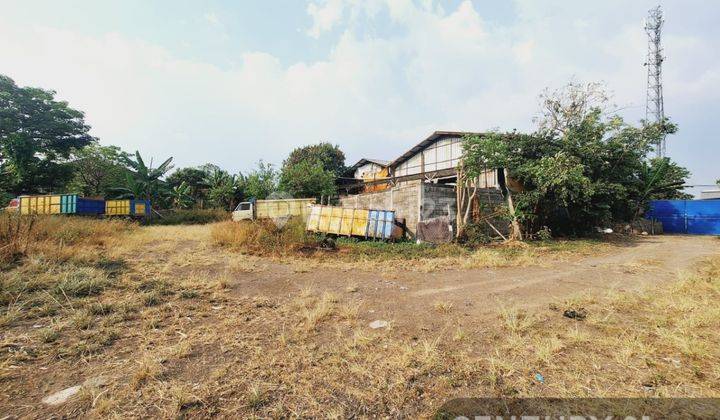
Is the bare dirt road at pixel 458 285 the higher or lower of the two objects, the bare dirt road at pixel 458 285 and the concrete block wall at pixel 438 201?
the lower

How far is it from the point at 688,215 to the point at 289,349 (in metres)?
25.0

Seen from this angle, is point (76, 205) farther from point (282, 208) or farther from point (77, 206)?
point (282, 208)

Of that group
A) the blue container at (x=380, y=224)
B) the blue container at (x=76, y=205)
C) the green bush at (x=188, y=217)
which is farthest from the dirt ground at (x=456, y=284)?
the blue container at (x=76, y=205)

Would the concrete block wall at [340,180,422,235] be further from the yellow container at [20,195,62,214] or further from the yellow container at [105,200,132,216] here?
the yellow container at [20,195,62,214]

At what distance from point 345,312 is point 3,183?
95.9 ft

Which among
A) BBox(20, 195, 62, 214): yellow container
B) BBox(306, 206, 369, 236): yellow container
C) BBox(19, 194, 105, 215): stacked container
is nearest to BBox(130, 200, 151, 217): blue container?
BBox(19, 194, 105, 215): stacked container

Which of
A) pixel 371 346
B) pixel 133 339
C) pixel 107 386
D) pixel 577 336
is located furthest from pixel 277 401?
pixel 577 336

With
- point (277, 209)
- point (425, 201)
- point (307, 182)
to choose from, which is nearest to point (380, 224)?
point (425, 201)

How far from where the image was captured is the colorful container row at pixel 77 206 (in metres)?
16.1

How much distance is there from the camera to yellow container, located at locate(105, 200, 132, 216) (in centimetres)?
1756

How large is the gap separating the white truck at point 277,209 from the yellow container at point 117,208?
7519 mm

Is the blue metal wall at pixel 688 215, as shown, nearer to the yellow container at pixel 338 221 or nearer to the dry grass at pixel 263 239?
the yellow container at pixel 338 221

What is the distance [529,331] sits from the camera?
10.7 ft

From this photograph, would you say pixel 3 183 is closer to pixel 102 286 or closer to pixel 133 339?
pixel 102 286
